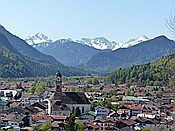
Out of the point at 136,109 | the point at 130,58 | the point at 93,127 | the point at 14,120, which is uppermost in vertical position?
the point at 130,58

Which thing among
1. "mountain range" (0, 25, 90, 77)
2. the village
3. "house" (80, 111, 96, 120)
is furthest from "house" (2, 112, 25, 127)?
"mountain range" (0, 25, 90, 77)

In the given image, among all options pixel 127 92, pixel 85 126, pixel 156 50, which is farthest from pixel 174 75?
pixel 156 50

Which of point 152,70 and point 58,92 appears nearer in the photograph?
point 58,92

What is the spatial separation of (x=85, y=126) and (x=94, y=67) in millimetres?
161059

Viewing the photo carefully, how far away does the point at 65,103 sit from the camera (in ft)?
95.8

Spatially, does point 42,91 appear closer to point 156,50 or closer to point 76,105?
point 76,105

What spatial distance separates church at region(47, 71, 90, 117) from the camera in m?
27.8

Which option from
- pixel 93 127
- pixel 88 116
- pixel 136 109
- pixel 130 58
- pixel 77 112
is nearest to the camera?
pixel 93 127

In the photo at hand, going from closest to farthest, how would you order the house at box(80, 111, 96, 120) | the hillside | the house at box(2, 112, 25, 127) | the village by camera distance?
the village, the house at box(2, 112, 25, 127), the house at box(80, 111, 96, 120), the hillside

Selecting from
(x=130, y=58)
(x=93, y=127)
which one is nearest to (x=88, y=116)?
(x=93, y=127)

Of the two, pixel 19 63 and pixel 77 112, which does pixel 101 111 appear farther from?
pixel 19 63

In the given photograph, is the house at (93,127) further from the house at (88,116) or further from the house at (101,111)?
the house at (101,111)

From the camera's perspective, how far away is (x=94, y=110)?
101 feet

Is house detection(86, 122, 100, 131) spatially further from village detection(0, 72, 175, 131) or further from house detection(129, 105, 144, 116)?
house detection(129, 105, 144, 116)
